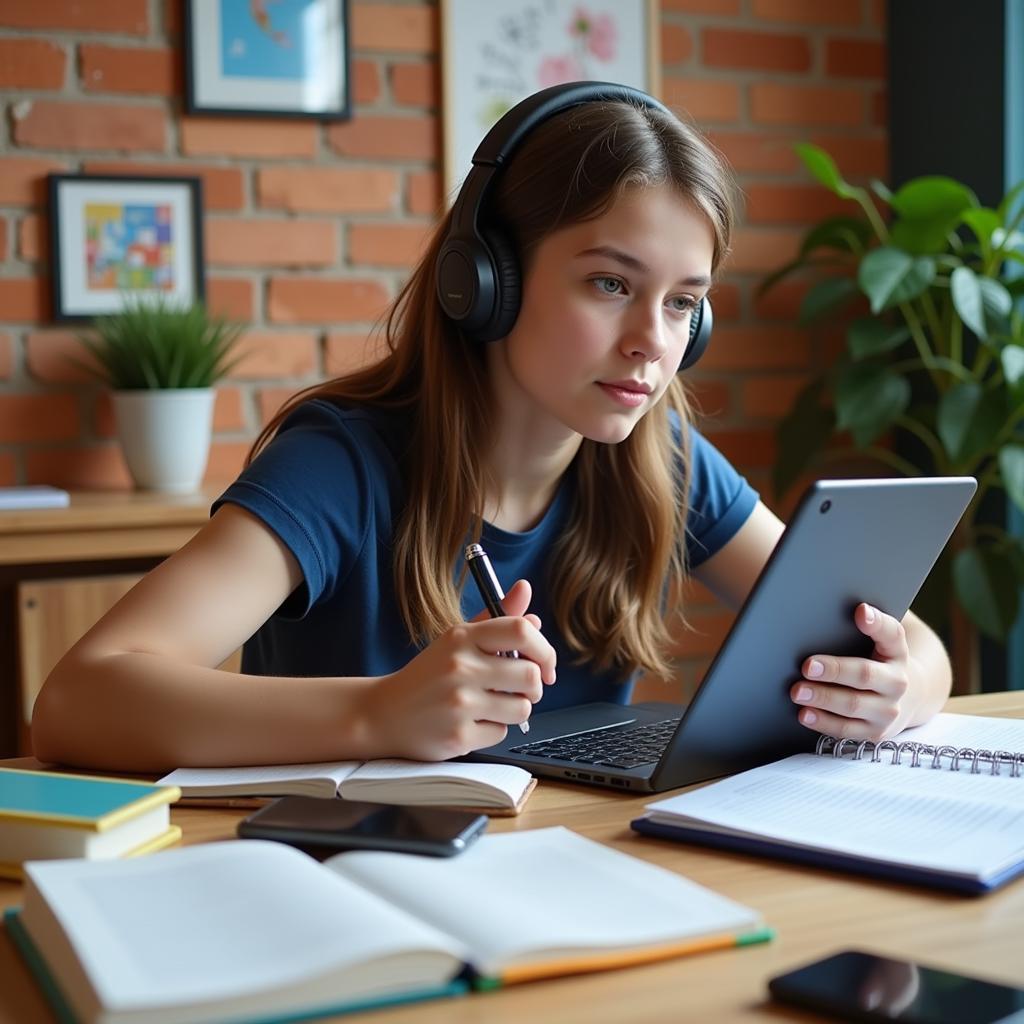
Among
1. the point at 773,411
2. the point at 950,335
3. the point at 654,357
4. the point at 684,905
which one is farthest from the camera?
the point at 773,411

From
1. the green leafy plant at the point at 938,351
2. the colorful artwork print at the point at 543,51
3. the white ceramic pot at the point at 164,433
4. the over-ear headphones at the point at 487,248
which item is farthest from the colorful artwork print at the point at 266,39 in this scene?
the over-ear headphones at the point at 487,248

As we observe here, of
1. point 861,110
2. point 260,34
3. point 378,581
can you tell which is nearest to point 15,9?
point 260,34

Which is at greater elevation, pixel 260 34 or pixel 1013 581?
pixel 260 34

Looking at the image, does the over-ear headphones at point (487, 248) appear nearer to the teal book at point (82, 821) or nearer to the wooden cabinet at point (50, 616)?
the teal book at point (82, 821)

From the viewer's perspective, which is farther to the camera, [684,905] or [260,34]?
[260,34]

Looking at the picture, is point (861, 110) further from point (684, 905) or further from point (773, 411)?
point (684, 905)

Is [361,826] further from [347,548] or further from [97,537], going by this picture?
[97,537]

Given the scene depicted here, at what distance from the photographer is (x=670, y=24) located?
2.72 metres

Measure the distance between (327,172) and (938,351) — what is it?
3.87ft

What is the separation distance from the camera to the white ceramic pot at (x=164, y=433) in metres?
2.15

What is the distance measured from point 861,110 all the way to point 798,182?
225mm

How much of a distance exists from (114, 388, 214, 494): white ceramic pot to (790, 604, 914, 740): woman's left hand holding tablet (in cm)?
135

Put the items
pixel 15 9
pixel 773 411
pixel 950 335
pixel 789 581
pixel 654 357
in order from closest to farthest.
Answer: pixel 789 581, pixel 654 357, pixel 15 9, pixel 950 335, pixel 773 411

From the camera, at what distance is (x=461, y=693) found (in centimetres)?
96
